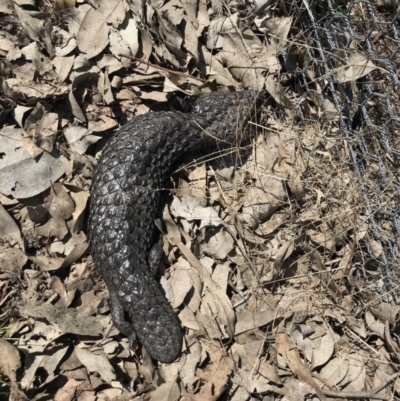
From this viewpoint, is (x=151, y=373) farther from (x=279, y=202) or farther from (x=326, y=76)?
(x=326, y=76)

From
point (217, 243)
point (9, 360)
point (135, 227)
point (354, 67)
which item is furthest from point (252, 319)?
point (354, 67)

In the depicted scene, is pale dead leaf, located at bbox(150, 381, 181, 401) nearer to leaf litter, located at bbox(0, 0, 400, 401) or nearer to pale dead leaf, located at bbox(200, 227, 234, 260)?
leaf litter, located at bbox(0, 0, 400, 401)

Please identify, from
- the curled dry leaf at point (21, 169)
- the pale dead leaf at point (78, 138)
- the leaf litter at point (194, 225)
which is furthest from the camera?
the pale dead leaf at point (78, 138)

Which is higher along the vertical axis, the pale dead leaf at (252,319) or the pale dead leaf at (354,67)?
the pale dead leaf at (354,67)

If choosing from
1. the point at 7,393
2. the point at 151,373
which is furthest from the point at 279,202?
the point at 7,393

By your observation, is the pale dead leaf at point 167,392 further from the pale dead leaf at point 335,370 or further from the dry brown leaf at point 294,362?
the pale dead leaf at point 335,370

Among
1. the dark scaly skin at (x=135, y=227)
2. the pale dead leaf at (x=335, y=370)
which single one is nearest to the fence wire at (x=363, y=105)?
the pale dead leaf at (x=335, y=370)

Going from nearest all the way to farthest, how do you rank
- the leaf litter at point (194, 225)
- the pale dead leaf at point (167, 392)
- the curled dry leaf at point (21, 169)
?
the pale dead leaf at point (167, 392) < the leaf litter at point (194, 225) < the curled dry leaf at point (21, 169)
